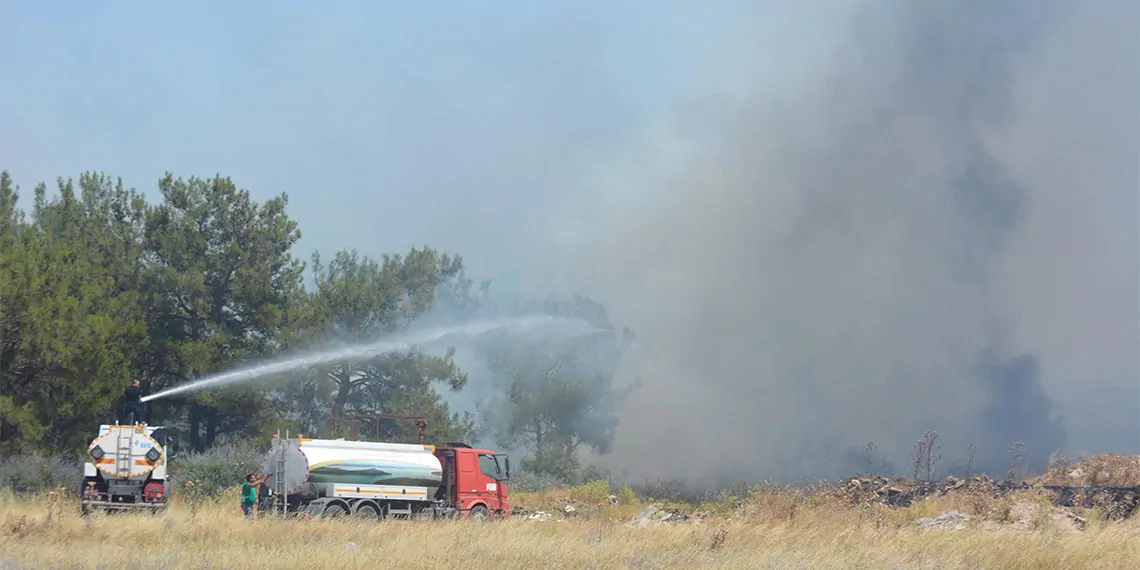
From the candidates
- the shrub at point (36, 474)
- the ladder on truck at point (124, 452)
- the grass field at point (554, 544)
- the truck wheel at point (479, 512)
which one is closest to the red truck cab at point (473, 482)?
the truck wheel at point (479, 512)

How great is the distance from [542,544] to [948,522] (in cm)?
1062

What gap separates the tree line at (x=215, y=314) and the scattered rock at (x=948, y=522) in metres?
26.3

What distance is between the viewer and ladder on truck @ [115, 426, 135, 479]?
29.5 metres

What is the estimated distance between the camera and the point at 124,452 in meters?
29.7

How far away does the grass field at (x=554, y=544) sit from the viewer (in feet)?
54.2

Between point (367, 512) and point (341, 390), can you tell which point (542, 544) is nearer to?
point (367, 512)

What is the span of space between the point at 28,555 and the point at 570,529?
35.5 ft

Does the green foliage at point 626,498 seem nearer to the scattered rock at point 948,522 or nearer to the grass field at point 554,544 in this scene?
the scattered rock at point 948,522

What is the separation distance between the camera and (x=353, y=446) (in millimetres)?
28953

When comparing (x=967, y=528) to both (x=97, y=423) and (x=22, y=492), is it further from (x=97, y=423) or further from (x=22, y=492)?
(x=97, y=423)

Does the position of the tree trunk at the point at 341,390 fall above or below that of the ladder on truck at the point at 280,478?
above

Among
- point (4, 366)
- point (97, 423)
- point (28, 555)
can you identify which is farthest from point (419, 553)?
point (97, 423)

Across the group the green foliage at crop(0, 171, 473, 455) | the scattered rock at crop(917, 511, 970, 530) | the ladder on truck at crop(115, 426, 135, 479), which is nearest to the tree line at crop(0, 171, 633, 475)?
the green foliage at crop(0, 171, 473, 455)

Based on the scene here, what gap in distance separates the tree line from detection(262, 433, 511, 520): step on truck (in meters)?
12.8
